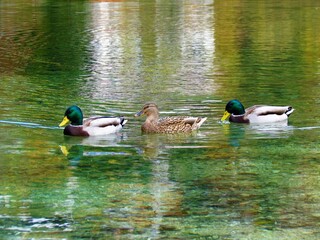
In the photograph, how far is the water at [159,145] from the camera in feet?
34.5

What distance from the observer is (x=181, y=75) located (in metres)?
23.7

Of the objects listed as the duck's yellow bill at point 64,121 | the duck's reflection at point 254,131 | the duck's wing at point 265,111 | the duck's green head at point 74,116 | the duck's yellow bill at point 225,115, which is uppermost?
the duck's green head at point 74,116

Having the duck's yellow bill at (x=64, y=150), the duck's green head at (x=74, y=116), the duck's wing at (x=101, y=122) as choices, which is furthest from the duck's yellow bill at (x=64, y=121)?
the duck's yellow bill at (x=64, y=150)

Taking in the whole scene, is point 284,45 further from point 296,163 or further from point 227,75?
point 296,163

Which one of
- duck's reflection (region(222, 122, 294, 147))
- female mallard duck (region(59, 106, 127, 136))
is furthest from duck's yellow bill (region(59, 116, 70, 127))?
duck's reflection (region(222, 122, 294, 147))

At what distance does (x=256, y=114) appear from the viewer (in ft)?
55.2

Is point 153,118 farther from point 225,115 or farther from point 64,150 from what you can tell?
point 64,150

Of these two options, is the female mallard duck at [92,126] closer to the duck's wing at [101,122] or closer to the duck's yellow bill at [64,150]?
the duck's wing at [101,122]

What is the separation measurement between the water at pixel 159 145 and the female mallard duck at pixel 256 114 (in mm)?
164

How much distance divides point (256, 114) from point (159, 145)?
2218 mm

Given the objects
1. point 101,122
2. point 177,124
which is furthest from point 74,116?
point 177,124

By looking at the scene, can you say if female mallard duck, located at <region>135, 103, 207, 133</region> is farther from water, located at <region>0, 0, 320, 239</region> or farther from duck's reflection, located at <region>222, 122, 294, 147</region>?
duck's reflection, located at <region>222, 122, 294, 147</region>

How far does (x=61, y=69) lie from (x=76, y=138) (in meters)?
9.71

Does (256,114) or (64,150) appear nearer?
(64,150)
